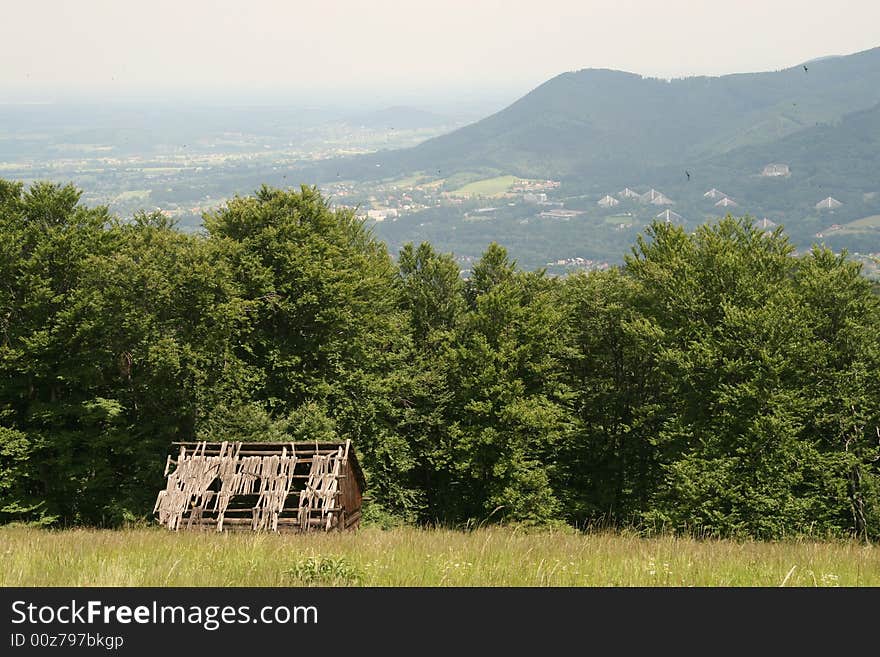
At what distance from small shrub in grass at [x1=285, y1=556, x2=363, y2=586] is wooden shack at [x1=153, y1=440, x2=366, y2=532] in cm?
1316

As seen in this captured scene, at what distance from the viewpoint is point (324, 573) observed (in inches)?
309

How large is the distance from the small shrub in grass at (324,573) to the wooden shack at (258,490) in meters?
13.2

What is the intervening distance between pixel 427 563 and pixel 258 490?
1671cm

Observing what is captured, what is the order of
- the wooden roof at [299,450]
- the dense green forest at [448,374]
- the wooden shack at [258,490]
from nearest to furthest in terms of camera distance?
1. the wooden shack at [258,490]
2. the wooden roof at [299,450]
3. the dense green forest at [448,374]

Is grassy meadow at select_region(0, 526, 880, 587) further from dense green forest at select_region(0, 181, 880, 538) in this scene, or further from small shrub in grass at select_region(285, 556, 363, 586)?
dense green forest at select_region(0, 181, 880, 538)

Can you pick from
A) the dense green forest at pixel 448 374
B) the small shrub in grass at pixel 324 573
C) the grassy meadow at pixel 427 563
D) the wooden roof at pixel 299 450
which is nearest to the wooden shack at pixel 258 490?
the wooden roof at pixel 299 450

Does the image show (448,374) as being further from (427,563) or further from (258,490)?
(427,563)

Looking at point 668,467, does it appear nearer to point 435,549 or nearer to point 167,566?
point 435,549

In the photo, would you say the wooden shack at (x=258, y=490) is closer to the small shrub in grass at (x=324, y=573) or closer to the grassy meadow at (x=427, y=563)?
the grassy meadow at (x=427, y=563)

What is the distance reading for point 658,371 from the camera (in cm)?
3738

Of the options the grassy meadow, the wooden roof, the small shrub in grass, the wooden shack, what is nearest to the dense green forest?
the wooden roof

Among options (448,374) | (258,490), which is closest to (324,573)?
(258,490)

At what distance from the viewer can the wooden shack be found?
21.4 meters

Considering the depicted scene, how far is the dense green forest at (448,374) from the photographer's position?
31453 mm
